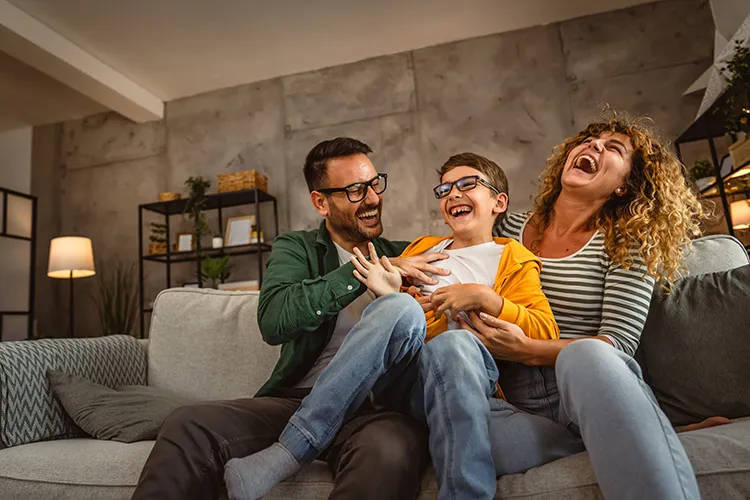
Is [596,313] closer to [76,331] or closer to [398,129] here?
[398,129]

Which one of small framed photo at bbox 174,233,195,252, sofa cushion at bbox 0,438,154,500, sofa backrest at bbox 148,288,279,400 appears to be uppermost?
small framed photo at bbox 174,233,195,252

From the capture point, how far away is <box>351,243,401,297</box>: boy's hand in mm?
1443

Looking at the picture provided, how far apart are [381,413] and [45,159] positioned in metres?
5.65

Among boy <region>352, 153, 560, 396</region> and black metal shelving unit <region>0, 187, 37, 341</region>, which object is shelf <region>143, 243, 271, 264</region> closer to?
black metal shelving unit <region>0, 187, 37, 341</region>

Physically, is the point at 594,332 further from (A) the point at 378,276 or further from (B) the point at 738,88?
(B) the point at 738,88

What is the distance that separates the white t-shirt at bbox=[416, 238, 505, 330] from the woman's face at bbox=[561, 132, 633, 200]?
0.96 feet

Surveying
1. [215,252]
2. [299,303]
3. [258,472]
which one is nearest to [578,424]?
[258,472]

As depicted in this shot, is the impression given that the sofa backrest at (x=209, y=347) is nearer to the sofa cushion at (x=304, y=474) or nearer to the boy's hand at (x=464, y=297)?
the sofa cushion at (x=304, y=474)

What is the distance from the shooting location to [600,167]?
1.57 metres

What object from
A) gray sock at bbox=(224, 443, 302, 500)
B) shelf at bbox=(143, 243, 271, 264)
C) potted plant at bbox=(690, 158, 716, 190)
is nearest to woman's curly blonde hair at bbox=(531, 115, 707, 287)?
gray sock at bbox=(224, 443, 302, 500)

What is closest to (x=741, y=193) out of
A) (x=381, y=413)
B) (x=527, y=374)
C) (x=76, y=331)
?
(x=527, y=374)

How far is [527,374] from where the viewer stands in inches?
52.8

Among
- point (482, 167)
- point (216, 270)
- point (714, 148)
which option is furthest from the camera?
point (216, 270)

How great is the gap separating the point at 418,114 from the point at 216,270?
2144 mm
